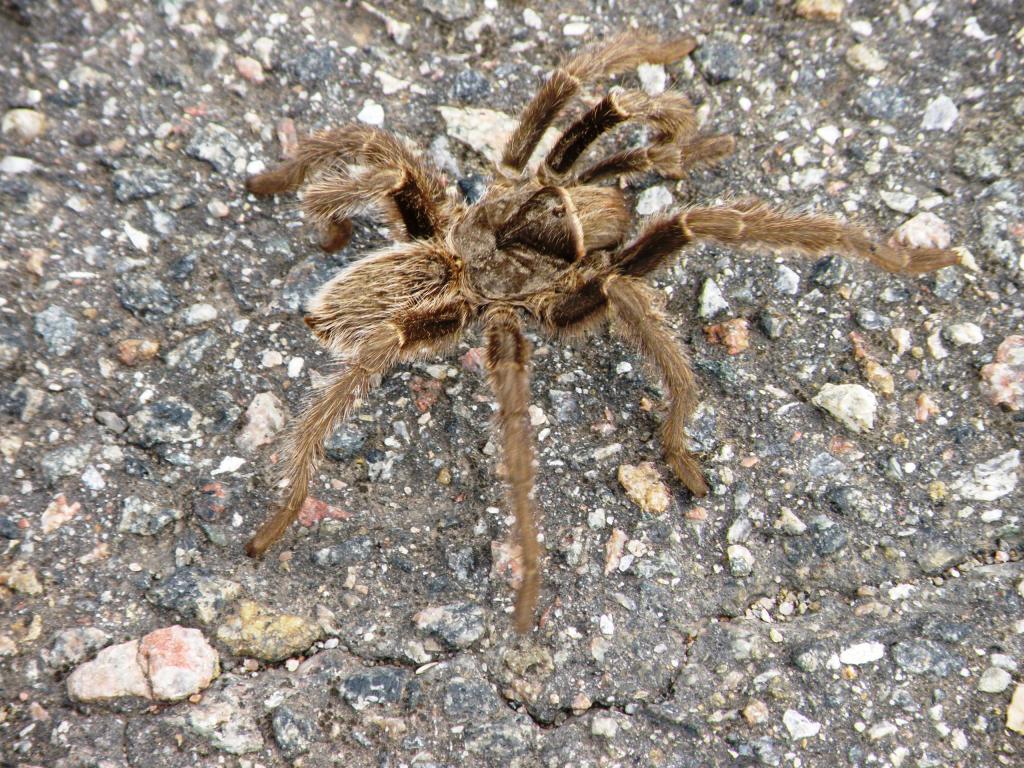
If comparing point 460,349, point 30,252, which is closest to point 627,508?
point 460,349

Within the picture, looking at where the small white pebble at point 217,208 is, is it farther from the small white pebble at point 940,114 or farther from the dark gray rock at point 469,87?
the small white pebble at point 940,114

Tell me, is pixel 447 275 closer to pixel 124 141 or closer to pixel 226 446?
pixel 226 446

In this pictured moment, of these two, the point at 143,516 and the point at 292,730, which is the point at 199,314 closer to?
the point at 143,516

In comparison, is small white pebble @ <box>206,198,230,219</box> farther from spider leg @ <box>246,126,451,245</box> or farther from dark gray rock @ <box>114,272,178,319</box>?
dark gray rock @ <box>114,272,178,319</box>

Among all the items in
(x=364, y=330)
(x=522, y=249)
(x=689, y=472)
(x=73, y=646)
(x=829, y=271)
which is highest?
(x=829, y=271)

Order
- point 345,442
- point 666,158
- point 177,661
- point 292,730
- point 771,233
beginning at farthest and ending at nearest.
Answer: point 666,158, point 345,442, point 771,233, point 177,661, point 292,730

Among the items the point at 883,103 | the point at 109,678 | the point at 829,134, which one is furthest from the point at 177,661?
the point at 883,103
